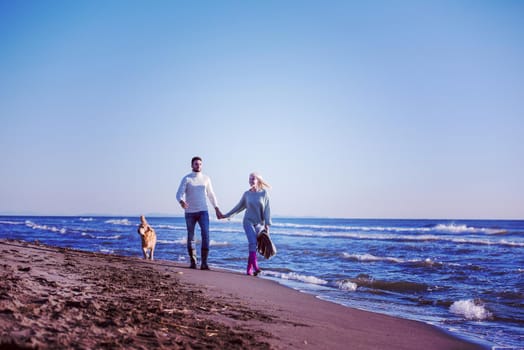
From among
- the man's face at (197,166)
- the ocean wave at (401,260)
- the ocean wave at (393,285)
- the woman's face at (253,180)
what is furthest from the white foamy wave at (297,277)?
the ocean wave at (401,260)

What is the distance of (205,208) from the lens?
27.5ft

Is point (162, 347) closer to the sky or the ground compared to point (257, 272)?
closer to the sky

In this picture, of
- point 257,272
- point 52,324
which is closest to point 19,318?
point 52,324

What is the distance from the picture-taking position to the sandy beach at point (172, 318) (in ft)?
8.79

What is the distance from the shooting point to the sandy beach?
105 inches

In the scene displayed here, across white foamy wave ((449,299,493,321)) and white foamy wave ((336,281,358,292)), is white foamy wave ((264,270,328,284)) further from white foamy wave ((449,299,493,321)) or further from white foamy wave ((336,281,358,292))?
white foamy wave ((449,299,493,321))

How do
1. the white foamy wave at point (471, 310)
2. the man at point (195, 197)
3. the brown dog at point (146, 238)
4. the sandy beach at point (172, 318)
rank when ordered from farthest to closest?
the brown dog at point (146, 238) → the man at point (195, 197) → the white foamy wave at point (471, 310) → the sandy beach at point (172, 318)

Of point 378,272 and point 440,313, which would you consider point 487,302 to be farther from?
point 378,272

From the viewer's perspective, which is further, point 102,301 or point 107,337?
point 102,301

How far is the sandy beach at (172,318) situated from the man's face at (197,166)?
2.75m

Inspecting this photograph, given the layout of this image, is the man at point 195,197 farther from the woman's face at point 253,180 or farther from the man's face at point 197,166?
the woman's face at point 253,180

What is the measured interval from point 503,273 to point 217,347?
903 centimetres

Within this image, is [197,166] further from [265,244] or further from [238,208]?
[265,244]

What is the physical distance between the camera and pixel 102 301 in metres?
3.73
